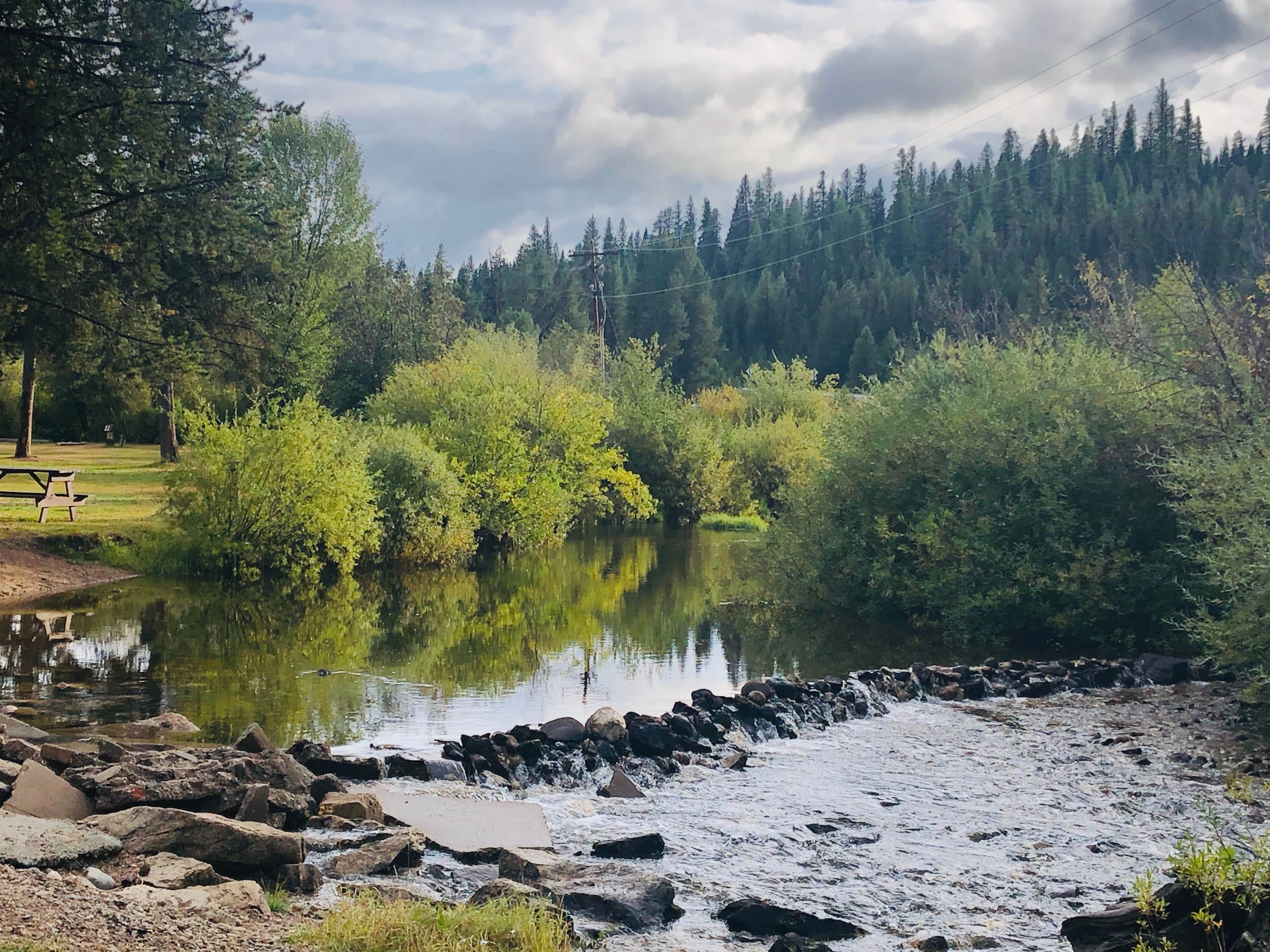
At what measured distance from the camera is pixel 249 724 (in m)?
14.5

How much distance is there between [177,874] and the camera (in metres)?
7.75

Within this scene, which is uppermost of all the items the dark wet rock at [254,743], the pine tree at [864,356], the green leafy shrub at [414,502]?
the pine tree at [864,356]

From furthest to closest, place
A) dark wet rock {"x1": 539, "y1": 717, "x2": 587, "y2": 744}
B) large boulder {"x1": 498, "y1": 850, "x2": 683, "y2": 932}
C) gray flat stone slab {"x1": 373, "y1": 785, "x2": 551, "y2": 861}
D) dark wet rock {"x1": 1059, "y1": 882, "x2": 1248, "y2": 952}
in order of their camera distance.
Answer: dark wet rock {"x1": 539, "y1": 717, "x2": 587, "y2": 744} → gray flat stone slab {"x1": 373, "y1": 785, "x2": 551, "y2": 861} → large boulder {"x1": 498, "y1": 850, "x2": 683, "y2": 932} → dark wet rock {"x1": 1059, "y1": 882, "x2": 1248, "y2": 952}

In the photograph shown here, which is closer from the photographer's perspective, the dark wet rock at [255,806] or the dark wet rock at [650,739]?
the dark wet rock at [255,806]

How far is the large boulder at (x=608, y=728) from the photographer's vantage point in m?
13.9

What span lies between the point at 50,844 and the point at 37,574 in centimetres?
1997

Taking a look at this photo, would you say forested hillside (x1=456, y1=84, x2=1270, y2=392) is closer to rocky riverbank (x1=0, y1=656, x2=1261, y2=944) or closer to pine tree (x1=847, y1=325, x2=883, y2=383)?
pine tree (x1=847, y1=325, x2=883, y2=383)

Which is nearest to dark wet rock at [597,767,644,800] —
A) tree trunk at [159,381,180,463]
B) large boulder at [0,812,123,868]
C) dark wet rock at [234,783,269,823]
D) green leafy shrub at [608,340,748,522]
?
dark wet rock at [234,783,269,823]

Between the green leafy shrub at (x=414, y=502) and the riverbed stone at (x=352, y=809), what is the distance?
68.6 feet

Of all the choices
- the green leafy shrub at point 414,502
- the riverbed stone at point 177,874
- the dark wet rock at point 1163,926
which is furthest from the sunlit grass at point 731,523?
the riverbed stone at point 177,874

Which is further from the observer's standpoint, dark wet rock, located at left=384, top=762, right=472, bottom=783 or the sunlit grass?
the sunlit grass

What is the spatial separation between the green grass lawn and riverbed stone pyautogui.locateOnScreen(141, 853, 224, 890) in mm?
22184

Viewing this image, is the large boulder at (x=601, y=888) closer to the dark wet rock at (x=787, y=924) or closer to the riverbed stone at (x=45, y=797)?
the dark wet rock at (x=787, y=924)

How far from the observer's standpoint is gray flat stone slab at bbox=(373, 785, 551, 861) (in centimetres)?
988
